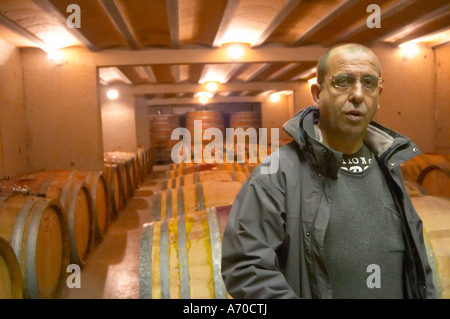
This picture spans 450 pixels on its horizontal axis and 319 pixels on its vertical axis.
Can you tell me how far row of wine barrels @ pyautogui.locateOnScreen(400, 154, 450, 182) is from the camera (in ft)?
18.5

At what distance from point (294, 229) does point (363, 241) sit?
11.2 inches

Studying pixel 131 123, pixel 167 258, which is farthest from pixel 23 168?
pixel 131 123

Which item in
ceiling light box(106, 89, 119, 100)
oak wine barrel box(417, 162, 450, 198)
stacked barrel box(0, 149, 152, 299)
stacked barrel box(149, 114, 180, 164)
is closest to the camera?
stacked barrel box(0, 149, 152, 299)

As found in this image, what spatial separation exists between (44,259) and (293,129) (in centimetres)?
282

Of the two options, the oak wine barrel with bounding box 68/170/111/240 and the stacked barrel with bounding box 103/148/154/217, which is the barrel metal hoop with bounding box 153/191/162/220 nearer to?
the oak wine barrel with bounding box 68/170/111/240

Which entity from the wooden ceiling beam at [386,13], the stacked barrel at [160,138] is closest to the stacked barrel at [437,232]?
the wooden ceiling beam at [386,13]

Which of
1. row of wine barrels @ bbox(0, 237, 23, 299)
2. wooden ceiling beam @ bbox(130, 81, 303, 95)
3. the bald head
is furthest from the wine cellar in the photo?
wooden ceiling beam @ bbox(130, 81, 303, 95)

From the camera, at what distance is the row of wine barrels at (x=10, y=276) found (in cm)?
241

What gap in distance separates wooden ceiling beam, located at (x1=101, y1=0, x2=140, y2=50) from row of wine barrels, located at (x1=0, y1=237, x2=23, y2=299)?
2.73m

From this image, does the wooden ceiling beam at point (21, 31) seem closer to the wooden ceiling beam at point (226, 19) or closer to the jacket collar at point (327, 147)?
the wooden ceiling beam at point (226, 19)

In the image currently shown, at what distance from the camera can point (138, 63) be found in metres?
6.50

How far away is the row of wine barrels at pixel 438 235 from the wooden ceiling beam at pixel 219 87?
882 cm

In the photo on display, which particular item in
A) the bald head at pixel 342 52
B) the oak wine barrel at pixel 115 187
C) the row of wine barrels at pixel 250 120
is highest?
the row of wine barrels at pixel 250 120

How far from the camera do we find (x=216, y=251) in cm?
242
